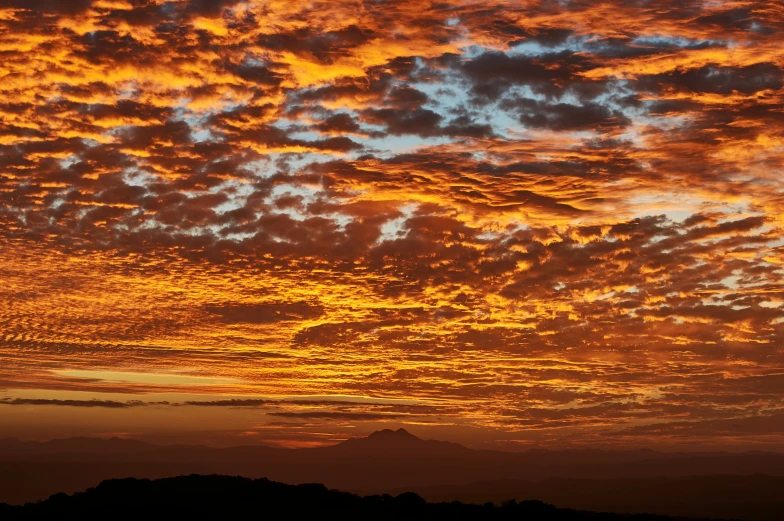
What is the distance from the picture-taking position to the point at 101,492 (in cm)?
4472

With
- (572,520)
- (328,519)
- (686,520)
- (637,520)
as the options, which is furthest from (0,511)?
(686,520)

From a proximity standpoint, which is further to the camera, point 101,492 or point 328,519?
point 101,492

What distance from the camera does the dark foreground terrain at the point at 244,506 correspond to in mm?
41094

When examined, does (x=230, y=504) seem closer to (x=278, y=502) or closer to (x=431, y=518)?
(x=278, y=502)

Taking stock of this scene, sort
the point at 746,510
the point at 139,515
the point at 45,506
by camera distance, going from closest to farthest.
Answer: the point at 139,515 < the point at 45,506 < the point at 746,510

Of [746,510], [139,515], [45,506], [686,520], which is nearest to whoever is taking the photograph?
[139,515]

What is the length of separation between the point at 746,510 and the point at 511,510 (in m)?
159

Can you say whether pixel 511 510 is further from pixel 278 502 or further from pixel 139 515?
pixel 139 515

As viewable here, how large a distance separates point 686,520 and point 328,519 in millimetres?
21389

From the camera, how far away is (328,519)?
41156mm

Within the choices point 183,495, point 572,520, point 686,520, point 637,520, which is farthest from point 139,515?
point 686,520

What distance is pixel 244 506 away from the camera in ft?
139

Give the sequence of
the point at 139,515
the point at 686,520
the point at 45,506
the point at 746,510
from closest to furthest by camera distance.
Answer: the point at 139,515
the point at 45,506
the point at 686,520
the point at 746,510

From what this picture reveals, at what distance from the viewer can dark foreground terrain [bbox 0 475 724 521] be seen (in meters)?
41.1
